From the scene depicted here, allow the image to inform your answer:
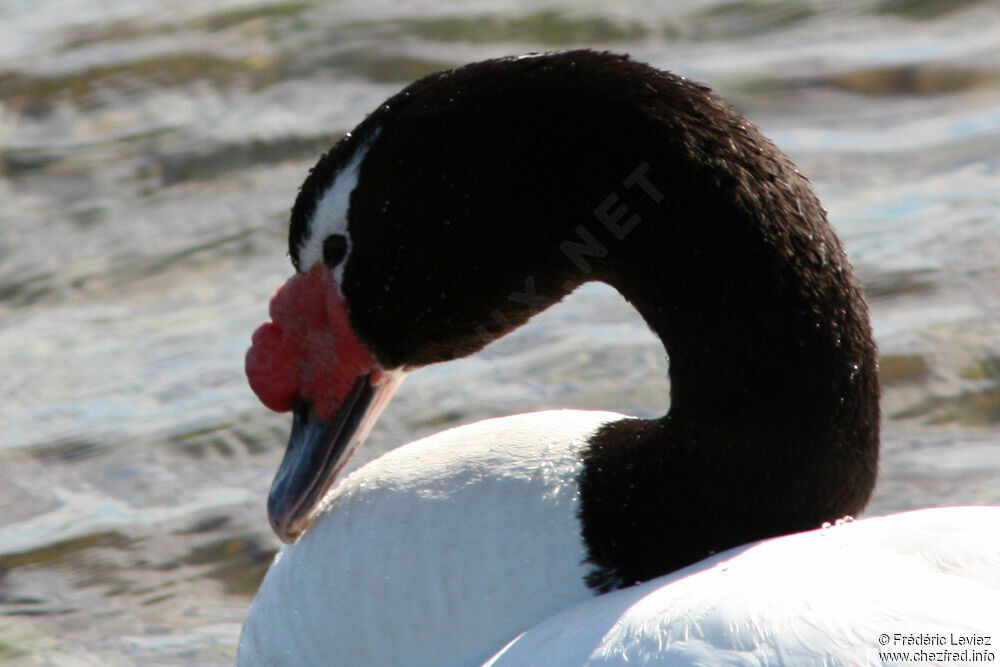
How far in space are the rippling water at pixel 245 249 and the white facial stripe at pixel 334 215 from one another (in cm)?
118

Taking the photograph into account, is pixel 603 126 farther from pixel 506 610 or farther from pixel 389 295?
pixel 506 610

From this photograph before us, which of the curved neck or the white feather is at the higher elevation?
the curved neck

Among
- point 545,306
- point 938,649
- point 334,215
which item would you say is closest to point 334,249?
point 334,215

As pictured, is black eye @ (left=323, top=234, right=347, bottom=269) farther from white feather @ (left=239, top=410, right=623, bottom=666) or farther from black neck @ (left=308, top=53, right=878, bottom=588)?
white feather @ (left=239, top=410, right=623, bottom=666)

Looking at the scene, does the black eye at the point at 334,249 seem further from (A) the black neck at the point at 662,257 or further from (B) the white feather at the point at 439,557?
(B) the white feather at the point at 439,557

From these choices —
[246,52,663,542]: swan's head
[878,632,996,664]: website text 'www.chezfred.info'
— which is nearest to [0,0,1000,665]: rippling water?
[246,52,663,542]: swan's head

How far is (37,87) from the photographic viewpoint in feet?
21.3

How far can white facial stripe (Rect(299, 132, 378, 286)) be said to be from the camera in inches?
109

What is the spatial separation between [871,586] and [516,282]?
87 centimetres

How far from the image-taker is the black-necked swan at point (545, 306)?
2.57m

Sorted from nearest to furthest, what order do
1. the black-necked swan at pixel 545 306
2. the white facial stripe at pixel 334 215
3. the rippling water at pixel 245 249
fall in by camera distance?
1. the black-necked swan at pixel 545 306
2. the white facial stripe at pixel 334 215
3. the rippling water at pixel 245 249

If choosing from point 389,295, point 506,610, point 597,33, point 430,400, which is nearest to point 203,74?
point 597,33

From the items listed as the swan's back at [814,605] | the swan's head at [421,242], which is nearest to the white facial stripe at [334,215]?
the swan's head at [421,242]

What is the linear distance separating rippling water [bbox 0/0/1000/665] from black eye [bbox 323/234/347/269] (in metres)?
1.18
